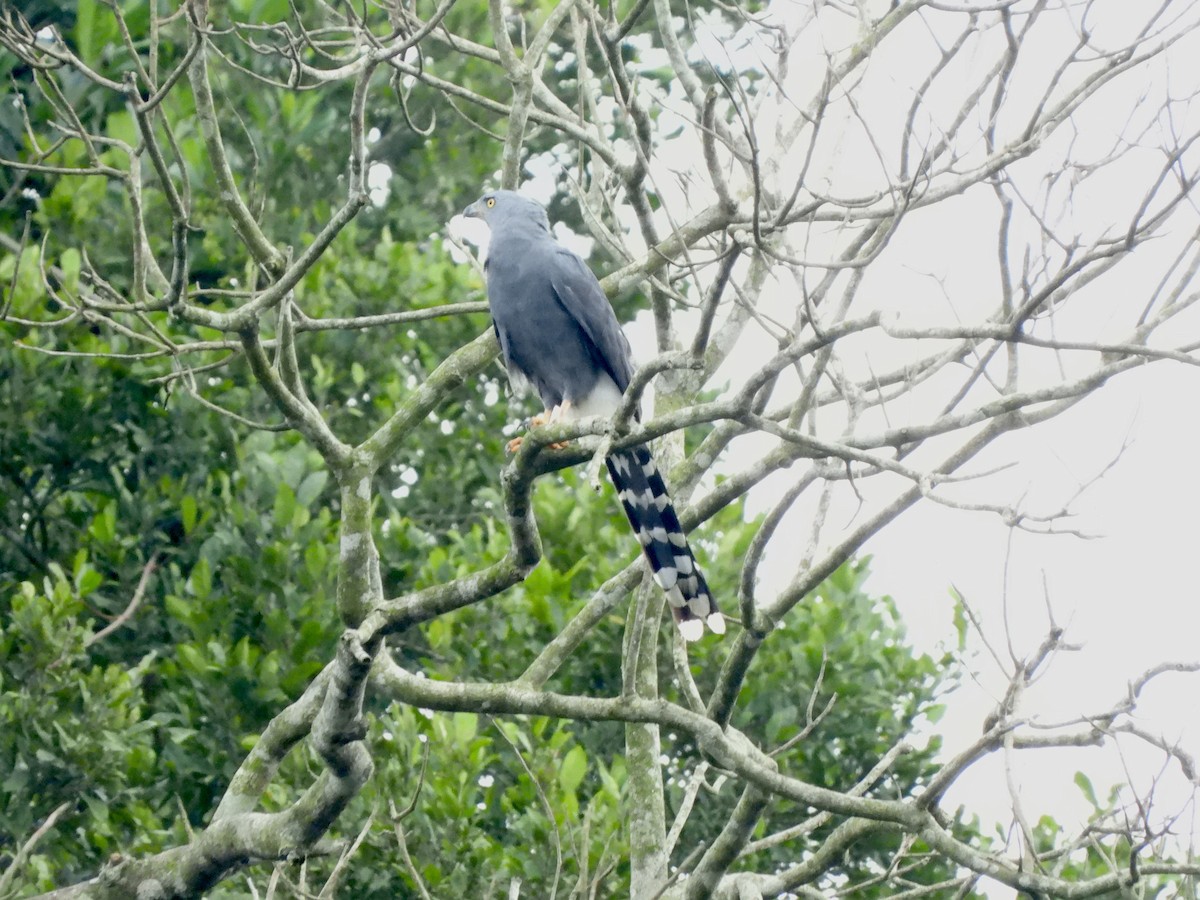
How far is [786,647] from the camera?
689 centimetres

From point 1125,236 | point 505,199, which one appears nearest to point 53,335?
point 505,199

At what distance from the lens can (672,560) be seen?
452 centimetres

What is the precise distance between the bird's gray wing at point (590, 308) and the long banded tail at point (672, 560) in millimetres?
905

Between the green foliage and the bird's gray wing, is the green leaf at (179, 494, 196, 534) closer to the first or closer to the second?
the green foliage

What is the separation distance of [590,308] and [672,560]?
4.35 ft

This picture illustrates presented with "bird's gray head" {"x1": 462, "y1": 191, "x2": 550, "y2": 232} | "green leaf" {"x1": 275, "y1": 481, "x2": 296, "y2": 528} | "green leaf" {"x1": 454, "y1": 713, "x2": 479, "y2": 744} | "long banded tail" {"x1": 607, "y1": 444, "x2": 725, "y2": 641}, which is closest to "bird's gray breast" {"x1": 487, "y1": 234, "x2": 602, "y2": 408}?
"bird's gray head" {"x1": 462, "y1": 191, "x2": 550, "y2": 232}

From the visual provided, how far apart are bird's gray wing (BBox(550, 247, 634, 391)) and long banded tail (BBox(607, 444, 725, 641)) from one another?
35.6 inches

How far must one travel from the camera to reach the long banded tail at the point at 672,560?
4516 mm

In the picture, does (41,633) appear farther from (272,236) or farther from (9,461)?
(272,236)

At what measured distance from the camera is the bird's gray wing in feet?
17.9

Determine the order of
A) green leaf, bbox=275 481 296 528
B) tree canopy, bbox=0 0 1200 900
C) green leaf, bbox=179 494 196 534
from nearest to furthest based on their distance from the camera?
1. tree canopy, bbox=0 0 1200 900
2. green leaf, bbox=275 481 296 528
3. green leaf, bbox=179 494 196 534

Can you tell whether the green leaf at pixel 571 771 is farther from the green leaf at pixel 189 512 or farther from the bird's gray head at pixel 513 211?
the green leaf at pixel 189 512

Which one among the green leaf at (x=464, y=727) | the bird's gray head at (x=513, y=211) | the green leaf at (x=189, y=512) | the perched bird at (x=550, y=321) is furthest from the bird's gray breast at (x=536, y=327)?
the green leaf at (x=189, y=512)

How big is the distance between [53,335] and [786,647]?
155 inches
